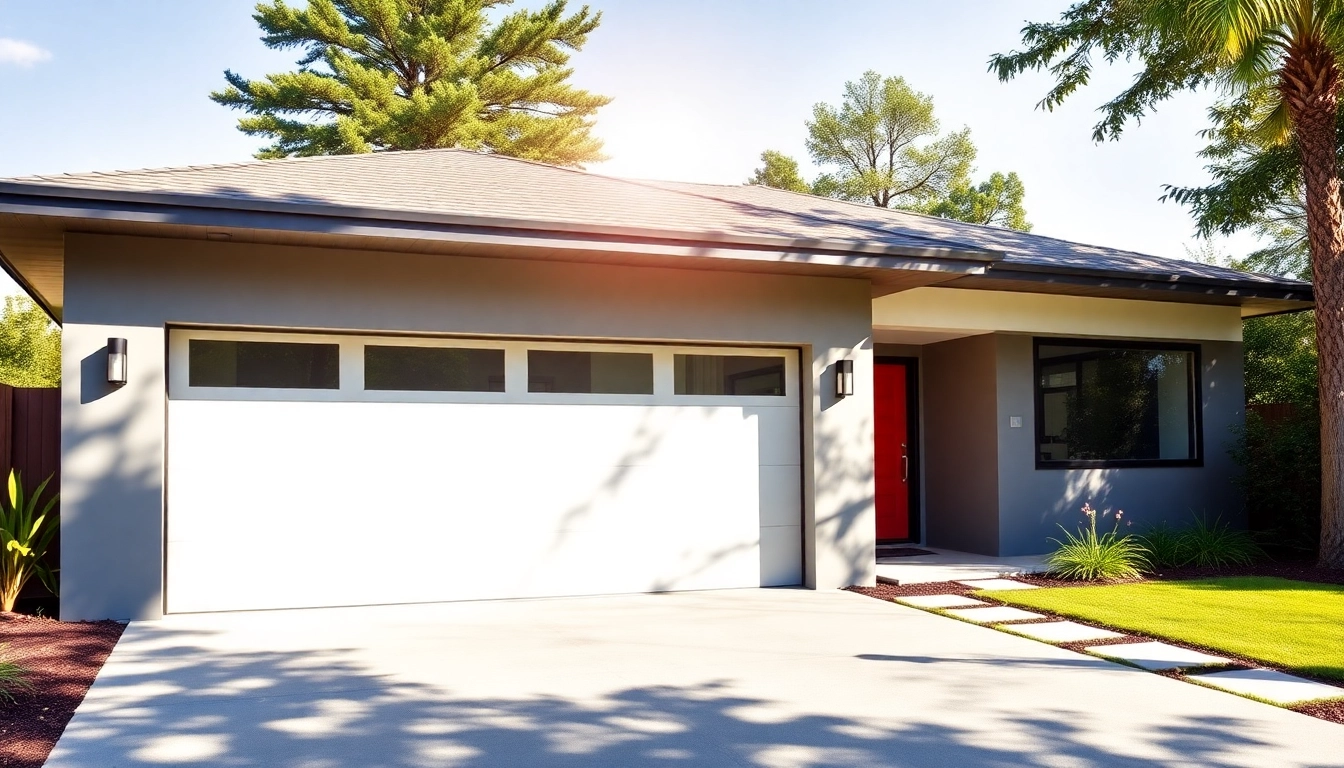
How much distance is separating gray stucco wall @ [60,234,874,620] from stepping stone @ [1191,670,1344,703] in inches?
145

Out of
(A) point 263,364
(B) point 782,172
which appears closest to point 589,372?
(A) point 263,364

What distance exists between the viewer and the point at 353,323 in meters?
7.66

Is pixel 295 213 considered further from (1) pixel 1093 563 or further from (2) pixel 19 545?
(1) pixel 1093 563

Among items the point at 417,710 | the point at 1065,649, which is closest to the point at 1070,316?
the point at 1065,649

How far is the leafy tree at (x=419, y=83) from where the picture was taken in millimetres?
22188

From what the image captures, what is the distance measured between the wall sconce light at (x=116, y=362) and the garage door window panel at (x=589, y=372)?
2.90 m

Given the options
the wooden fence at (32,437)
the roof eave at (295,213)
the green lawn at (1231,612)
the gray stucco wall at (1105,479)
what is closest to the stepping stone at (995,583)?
the green lawn at (1231,612)

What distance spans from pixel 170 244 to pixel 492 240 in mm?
2284

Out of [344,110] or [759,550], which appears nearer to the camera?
[759,550]

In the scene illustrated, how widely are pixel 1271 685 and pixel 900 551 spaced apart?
239 inches

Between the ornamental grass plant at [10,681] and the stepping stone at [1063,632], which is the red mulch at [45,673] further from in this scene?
the stepping stone at [1063,632]

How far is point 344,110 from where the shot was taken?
23.6 metres

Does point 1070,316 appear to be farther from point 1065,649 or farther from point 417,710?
point 417,710

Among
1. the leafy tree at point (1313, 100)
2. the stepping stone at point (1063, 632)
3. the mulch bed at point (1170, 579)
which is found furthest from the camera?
the leafy tree at point (1313, 100)
